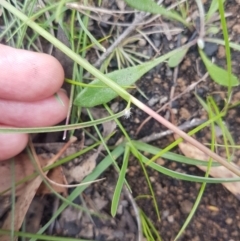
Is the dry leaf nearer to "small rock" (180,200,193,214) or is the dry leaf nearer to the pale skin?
"small rock" (180,200,193,214)

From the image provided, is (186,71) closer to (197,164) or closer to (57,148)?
(197,164)

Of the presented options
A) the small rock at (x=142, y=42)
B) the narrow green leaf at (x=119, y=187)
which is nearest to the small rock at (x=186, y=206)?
the narrow green leaf at (x=119, y=187)

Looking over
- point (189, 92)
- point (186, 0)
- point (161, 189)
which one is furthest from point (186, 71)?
point (161, 189)

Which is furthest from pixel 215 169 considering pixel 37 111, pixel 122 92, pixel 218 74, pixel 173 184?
pixel 37 111

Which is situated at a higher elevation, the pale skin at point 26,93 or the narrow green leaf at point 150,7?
the narrow green leaf at point 150,7

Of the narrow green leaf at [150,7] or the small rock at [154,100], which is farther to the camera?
the small rock at [154,100]

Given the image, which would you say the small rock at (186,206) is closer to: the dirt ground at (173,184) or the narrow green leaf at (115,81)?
the dirt ground at (173,184)

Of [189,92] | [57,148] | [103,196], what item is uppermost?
[189,92]
